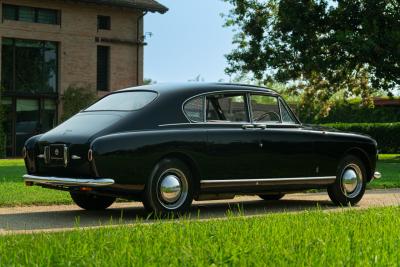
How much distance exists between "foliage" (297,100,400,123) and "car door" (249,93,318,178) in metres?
31.6

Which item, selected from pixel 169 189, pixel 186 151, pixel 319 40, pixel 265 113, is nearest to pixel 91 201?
pixel 169 189

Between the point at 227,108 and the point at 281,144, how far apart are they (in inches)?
35.7

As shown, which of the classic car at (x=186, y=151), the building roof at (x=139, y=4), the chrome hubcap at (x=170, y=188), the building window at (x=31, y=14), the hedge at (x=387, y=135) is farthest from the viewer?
the hedge at (x=387, y=135)

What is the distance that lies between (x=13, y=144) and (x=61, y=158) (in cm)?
2290

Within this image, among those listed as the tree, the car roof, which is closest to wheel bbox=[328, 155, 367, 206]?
the car roof

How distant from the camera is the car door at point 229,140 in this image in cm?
871

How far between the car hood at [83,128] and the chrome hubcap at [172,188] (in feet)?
2.89

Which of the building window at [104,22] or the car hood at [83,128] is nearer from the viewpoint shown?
the car hood at [83,128]

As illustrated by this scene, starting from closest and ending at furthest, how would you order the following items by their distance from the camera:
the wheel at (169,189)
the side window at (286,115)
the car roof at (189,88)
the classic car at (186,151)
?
1. the classic car at (186,151)
2. the wheel at (169,189)
3. the car roof at (189,88)
4. the side window at (286,115)

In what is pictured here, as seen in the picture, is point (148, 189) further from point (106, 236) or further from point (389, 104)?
point (389, 104)

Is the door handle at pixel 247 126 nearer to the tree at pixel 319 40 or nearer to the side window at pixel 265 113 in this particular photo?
the side window at pixel 265 113

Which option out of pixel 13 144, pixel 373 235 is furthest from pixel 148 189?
pixel 13 144

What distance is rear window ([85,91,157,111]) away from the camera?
8.65 m

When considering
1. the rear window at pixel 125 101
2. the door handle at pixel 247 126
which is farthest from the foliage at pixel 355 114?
the rear window at pixel 125 101
